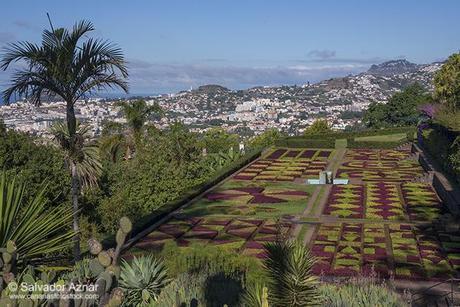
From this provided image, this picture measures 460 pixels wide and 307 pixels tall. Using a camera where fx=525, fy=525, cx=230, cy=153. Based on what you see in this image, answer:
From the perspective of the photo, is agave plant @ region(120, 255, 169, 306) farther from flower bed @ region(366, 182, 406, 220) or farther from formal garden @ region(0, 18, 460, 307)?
flower bed @ region(366, 182, 406, 220)

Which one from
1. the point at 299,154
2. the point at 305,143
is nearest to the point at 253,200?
the point at 299,154

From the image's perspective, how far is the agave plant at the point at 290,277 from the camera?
5.47 meters

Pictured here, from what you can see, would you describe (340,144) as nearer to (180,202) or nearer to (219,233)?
(180,202)

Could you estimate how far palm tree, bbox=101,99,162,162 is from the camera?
3550 centimetres

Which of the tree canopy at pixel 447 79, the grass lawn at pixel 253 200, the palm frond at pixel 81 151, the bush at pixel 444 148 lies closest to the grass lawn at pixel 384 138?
the tree canopy at pixel 447 79

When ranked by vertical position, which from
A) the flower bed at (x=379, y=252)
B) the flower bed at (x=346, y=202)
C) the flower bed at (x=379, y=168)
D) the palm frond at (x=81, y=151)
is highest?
the palm frond at (x=81, y=151)

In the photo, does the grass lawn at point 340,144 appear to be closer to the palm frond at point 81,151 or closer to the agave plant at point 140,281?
the palm frond at point 81,151

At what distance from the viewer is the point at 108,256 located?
207 inches

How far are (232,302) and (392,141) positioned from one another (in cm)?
4800

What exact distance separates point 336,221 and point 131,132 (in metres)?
17.7

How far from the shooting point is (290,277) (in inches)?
216

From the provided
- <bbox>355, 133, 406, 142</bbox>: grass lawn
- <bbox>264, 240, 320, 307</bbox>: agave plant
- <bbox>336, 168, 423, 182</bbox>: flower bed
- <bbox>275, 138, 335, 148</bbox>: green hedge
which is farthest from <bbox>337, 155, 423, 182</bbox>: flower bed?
<bbox>264, 240, 320, 307</bbox>: agave plant

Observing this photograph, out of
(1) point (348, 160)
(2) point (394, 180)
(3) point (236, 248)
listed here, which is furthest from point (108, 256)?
(1) point (348, 160)

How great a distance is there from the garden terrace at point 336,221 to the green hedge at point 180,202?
40 cm
